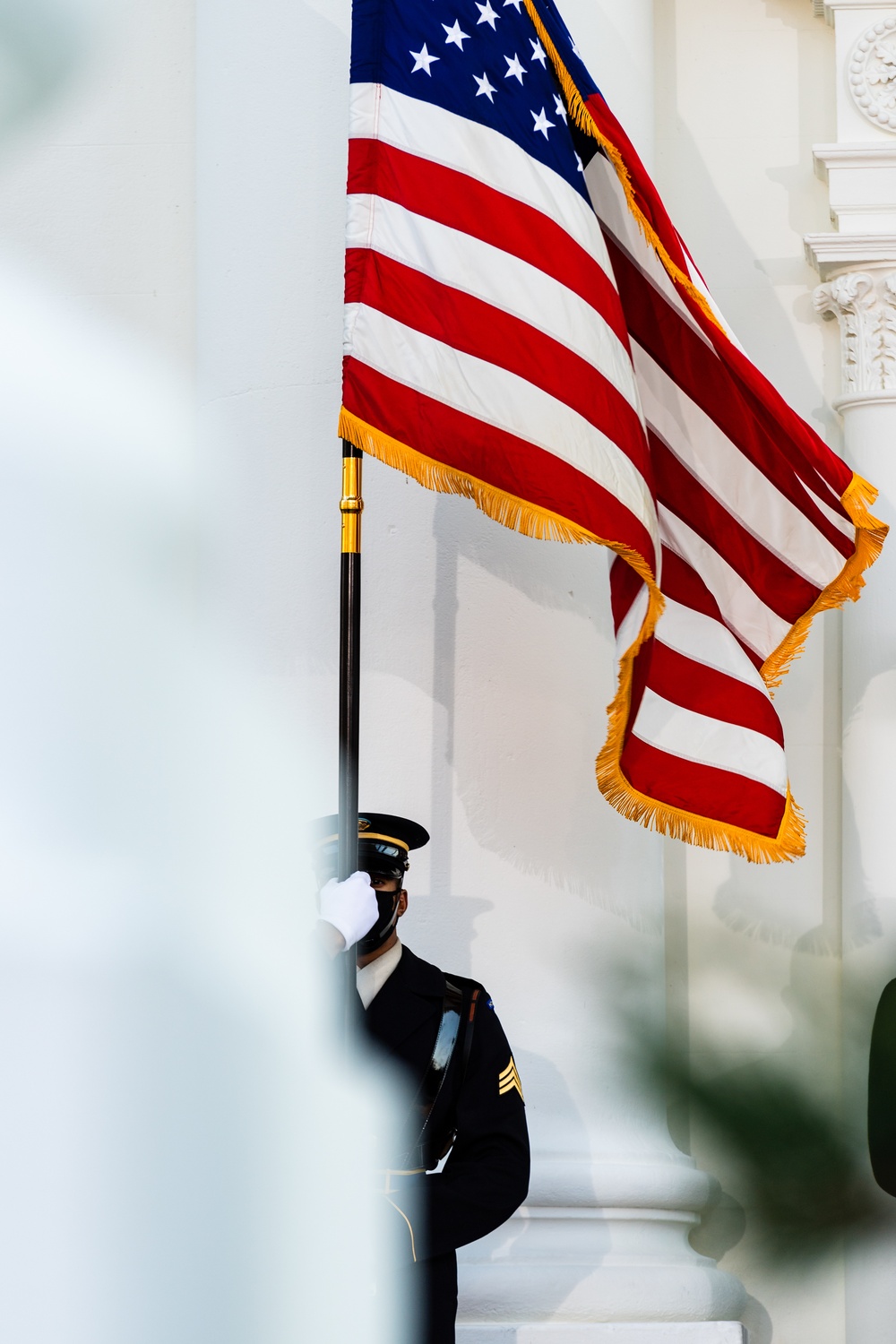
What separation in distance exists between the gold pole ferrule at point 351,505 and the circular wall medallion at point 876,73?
100 inches

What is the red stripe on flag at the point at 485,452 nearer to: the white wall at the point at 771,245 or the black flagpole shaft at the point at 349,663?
the black flagpole shaft at the point at 349,663

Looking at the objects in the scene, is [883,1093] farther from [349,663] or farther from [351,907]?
[349,663]

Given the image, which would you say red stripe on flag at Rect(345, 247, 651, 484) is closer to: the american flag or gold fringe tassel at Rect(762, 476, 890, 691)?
the american flag

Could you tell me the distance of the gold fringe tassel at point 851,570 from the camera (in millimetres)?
3625

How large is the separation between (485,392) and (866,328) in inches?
78.8

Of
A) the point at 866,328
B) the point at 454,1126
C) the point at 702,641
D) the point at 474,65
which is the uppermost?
the point at 474,65

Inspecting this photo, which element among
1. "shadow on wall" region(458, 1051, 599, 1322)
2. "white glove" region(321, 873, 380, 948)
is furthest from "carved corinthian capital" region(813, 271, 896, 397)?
"white glove" region(321, 873, 380, 948)

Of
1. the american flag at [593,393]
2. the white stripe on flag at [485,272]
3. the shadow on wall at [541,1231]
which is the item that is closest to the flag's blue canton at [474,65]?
the american flag at [593,393]

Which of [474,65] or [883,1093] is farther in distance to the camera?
[474,65]

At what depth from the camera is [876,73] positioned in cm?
483

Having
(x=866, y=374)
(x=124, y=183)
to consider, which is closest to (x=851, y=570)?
(x=866, y=374)

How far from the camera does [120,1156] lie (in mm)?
3631

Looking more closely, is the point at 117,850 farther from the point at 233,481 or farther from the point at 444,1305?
the point at 444,1305

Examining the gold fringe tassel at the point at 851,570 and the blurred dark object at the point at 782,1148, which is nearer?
the blurred dark object at the point at 782,1148
